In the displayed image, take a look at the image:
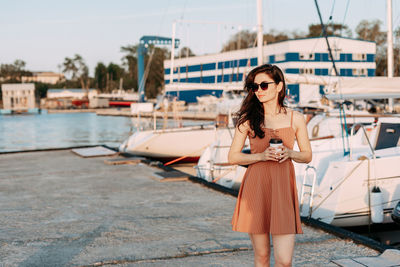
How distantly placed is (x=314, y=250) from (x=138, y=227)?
7.88 ft

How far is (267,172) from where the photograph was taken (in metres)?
2.97

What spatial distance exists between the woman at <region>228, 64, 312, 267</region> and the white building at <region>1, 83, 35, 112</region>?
454ft

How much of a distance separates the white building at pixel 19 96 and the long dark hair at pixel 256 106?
138 meters

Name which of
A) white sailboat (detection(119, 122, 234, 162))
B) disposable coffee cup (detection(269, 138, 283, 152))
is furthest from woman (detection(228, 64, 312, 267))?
white sailboat (detection(119, 122, 234, 162))

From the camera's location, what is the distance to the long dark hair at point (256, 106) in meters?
2.99

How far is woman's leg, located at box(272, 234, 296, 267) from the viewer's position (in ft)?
9.71

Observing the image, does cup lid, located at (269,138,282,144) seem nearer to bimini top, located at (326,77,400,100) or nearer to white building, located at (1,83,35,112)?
bimini top, located at (326,77,400,100)

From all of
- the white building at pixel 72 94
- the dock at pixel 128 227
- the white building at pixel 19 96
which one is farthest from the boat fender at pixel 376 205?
the white building at pixel 19 96

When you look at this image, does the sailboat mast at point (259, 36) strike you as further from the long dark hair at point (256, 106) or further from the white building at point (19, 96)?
the white building at point (19, 96)

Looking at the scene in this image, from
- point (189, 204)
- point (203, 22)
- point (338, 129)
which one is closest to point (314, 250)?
point (189, 204)

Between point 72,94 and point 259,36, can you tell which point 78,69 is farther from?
point 259,36

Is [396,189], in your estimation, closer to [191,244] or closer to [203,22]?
[191,244]

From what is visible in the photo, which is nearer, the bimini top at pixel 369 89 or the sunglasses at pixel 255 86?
the sunglasses at pixel 255 86

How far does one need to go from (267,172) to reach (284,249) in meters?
0.52
